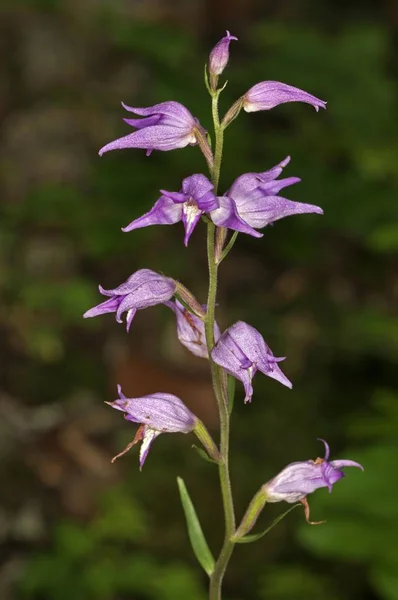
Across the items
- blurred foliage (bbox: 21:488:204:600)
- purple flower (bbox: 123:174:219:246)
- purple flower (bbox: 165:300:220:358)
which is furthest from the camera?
blurred foliage (bbox: 21:488:204:600)

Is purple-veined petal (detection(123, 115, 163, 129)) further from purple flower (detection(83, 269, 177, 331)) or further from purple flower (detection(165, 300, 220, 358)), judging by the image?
purple flower (detection(165, 300, 220, 358))

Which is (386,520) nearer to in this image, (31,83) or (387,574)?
(387,574)

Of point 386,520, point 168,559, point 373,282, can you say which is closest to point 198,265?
point 373,282

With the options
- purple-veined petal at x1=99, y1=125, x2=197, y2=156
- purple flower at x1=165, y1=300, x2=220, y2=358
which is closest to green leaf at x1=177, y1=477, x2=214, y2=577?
purple flower at x1=165, y1=300, x2=220, y2=358

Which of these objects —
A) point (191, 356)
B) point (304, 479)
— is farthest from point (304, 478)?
point (191, 356)

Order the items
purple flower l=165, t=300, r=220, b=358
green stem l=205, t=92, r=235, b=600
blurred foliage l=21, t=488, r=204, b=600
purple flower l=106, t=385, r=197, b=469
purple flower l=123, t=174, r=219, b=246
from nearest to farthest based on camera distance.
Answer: purple flower l=123, t=174, r=219, b=246 → green stem l=205, t=92, r=235, b=600 → purple flower l=106, t=385, r=197, b=469 → purple flower l=165, t=300, r=220, b=358 → blurred foliage l=21, t=488, r=204, b=600

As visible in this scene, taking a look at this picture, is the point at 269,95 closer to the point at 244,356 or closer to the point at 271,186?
the point at 271,186

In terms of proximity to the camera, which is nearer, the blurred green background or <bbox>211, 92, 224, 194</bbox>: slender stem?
<bbox>211, 92, 224, 194</bbox>: slender stem
